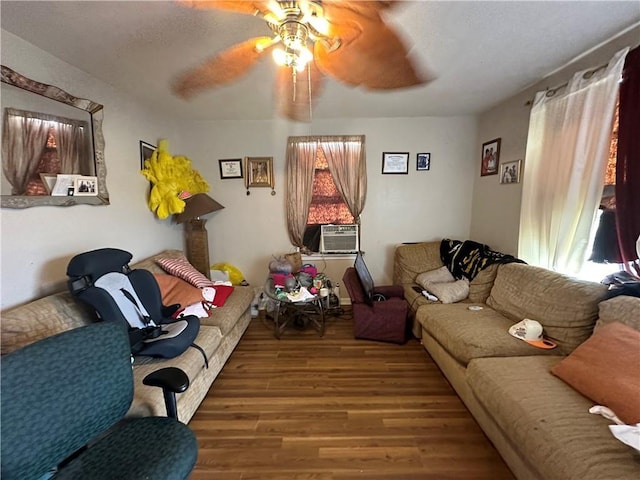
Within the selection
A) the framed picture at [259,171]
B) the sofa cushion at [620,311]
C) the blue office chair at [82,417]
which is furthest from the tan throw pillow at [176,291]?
the sofa cushion at [620,311]

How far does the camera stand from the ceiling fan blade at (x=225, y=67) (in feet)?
5.08

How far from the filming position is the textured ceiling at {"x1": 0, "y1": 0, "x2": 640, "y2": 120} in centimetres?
138

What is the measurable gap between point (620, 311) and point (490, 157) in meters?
2.14

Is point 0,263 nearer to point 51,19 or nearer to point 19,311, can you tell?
point 19,311

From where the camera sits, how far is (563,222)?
2.04 metres

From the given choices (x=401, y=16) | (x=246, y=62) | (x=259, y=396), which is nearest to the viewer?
(x=401, y=16)

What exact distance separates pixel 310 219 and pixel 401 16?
2.47 meters

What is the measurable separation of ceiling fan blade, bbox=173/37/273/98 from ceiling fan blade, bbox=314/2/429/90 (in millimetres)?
354

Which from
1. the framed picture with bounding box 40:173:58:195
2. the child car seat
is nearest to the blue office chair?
the child car seat

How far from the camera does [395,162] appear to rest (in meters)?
3.51

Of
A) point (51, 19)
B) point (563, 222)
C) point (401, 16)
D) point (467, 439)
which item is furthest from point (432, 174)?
point (51, 19)

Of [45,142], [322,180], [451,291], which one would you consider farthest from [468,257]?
[45,142]

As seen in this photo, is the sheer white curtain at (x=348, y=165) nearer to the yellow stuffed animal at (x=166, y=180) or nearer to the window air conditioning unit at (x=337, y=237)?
the window air conditioning unit at (x=337, y=237)

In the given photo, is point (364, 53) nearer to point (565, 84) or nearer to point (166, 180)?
point (565, 84)
